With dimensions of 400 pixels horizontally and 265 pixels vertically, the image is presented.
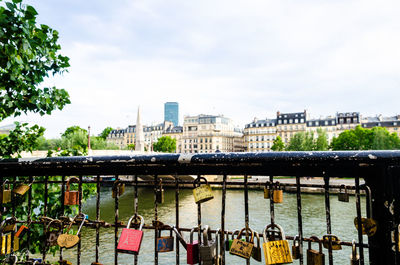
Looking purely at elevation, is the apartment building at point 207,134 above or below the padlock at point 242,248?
above

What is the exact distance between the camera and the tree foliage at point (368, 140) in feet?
156

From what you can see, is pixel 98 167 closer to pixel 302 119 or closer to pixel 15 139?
pixel 15 139

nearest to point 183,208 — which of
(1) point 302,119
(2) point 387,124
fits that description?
(1) point 302,119

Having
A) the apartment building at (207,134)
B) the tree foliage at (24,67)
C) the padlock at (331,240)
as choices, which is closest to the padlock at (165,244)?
the padlock at (331,240)

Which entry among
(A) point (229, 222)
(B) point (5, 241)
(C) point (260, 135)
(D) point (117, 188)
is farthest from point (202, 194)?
(C) point (260, 135)

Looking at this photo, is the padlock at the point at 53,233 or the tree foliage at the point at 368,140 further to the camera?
the tree foliage at the point at 368,140

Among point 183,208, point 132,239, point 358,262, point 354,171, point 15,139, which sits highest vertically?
point 15,139

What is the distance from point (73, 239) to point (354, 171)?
147 centimetres

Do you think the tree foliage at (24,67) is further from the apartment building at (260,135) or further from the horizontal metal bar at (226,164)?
the apartment building at (260,135)

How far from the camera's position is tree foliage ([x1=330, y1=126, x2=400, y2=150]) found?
47.7 meters

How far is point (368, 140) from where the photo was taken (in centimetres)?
5103

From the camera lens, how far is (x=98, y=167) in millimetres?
1795

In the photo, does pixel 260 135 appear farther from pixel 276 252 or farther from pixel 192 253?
pixel 276 252

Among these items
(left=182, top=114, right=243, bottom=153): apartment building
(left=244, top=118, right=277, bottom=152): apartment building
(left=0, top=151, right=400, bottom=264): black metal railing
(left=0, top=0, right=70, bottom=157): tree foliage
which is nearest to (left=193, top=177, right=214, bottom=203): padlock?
(left=0, top=151, right=400, bottom=264): black metal railing
